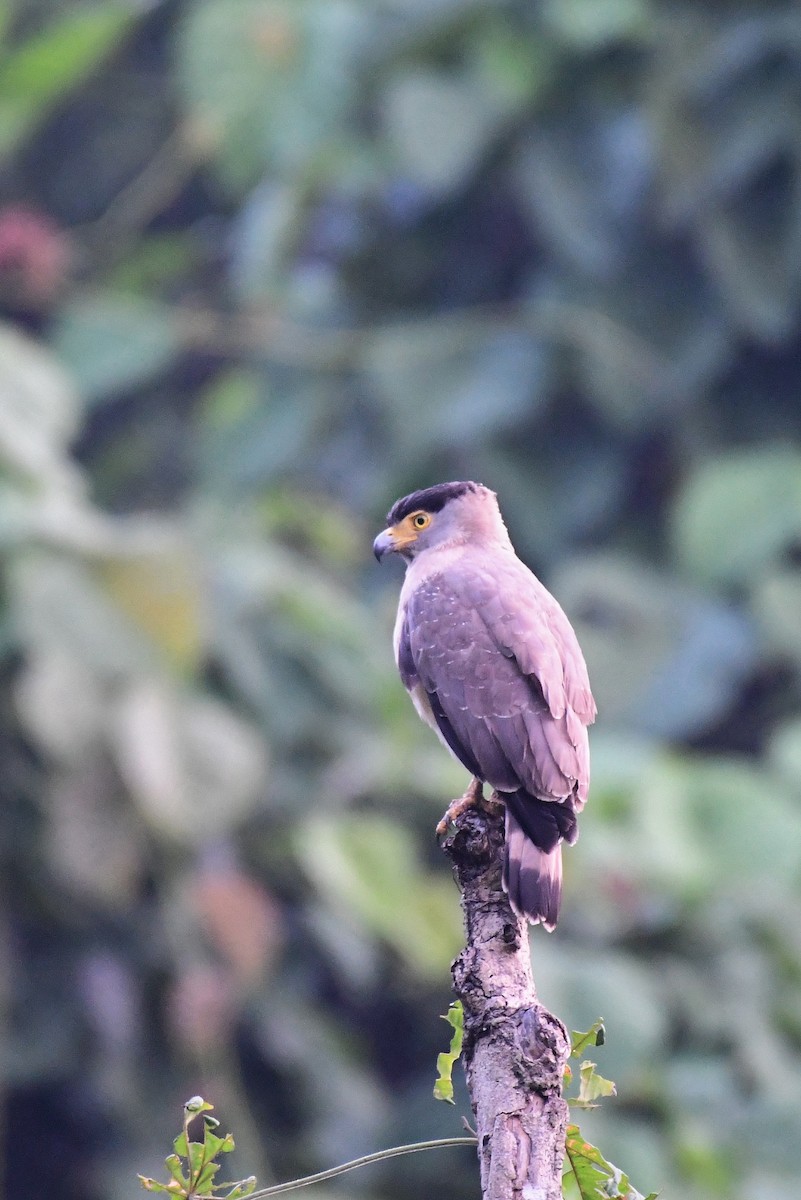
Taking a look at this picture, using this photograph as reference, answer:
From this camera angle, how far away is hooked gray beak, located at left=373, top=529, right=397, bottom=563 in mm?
4340

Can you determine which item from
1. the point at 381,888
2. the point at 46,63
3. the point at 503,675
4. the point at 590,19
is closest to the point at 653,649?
the point at 381,888

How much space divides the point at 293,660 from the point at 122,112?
586 cm

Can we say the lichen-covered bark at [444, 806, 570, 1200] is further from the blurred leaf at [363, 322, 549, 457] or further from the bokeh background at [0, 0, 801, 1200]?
the blurred leaf at [363, 322, 549, 457]

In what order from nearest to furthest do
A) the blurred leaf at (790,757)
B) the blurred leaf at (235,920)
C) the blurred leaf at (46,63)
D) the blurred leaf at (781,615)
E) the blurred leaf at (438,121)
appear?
the blurred leaf at (235,920) → the blurred leaf at (790,757) → the blurred leaf at (781,615) → the blurred leaf at (46,63) → the blurred leaf at (438,121)

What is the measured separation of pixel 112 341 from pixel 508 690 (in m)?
5.80

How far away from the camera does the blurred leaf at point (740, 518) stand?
772 centimetres

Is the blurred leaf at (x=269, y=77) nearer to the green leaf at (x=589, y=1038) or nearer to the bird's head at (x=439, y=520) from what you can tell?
the bird's head at (x=439, y=520)

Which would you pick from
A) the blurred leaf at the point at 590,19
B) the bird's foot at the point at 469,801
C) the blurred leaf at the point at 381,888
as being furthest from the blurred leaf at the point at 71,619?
the blurred leaf at the point at 590,19

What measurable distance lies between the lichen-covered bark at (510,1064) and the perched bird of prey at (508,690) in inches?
7.8

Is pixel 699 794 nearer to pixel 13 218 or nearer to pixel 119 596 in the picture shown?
pixel 119 596

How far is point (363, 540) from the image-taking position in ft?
28.1

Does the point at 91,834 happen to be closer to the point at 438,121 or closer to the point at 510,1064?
the point at 510,1064

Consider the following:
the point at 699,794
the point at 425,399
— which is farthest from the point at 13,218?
the point at 699,794

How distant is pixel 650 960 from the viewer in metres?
6.88
